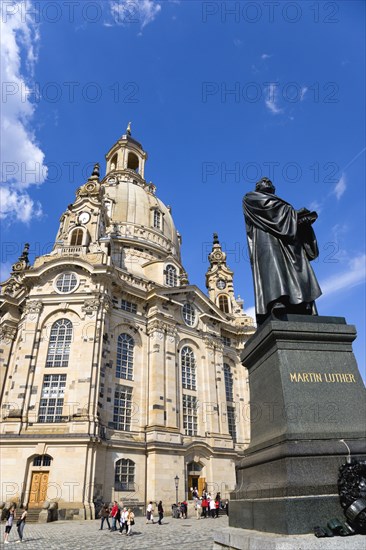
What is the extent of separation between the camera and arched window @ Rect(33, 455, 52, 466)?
84.8 ft

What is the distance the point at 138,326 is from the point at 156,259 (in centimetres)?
1382

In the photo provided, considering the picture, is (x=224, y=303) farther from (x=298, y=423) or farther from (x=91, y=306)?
(x=298, y=423)

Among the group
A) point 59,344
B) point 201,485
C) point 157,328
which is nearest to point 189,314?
point 157,328

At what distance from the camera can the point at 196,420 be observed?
3519 centimetres

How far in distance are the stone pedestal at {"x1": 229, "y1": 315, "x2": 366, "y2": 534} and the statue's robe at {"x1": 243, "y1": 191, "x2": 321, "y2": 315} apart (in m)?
0.79

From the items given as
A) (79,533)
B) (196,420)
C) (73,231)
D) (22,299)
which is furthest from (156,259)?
(79,533)

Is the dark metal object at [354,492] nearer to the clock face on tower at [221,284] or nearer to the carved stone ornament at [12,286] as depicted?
the carved stone ornament at [12,286]

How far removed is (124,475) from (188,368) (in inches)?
470

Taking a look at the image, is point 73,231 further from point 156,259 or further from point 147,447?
point 147,447

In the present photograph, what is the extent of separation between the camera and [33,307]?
31562 mm

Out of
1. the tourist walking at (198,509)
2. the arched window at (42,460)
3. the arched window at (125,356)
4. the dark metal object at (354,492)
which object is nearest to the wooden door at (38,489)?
the arched window at (42,460)

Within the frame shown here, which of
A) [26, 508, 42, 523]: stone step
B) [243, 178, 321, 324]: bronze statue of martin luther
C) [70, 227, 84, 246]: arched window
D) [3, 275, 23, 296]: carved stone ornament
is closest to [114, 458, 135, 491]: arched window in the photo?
[26, 508, 42, 523]: stone step

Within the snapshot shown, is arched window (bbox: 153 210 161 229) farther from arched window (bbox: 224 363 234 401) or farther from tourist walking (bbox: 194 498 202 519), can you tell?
tourist walking (bbox: 194 498 202 519)

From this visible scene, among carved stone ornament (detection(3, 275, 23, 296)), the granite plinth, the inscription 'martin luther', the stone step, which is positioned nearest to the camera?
the granite plinth
